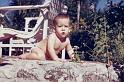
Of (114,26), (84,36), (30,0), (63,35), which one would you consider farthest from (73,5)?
(63,35)

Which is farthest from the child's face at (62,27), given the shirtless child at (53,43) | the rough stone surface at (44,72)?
the rough stone surface at (44,72)

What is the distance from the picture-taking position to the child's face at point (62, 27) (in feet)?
11.8

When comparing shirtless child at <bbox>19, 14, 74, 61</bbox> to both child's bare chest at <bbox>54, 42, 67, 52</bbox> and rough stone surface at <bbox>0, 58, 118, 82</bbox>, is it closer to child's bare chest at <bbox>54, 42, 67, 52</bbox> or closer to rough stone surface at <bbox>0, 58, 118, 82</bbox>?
child's bare chest at <bbox>54, 42, 67, 52</bbox>

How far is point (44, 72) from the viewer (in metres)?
2.65

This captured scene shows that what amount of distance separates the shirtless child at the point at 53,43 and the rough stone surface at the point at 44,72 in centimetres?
64

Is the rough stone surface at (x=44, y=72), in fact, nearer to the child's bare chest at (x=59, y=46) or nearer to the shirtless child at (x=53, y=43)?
the shirtless child at (x=53, y=43)

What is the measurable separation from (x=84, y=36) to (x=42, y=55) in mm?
5782

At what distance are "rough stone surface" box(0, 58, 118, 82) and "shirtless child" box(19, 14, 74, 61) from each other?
64 centimetres

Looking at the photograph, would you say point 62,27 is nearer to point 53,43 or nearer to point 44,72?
point 53,43

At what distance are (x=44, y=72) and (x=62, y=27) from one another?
1092 mm

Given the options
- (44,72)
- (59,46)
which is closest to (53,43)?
(59,46)

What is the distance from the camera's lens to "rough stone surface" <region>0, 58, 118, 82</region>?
8.64 feet

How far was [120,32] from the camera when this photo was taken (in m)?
6.75

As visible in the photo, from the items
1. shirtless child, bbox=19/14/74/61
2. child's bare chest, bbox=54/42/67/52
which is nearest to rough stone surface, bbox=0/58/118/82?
shirtless child, bbox=19/14/74/61
